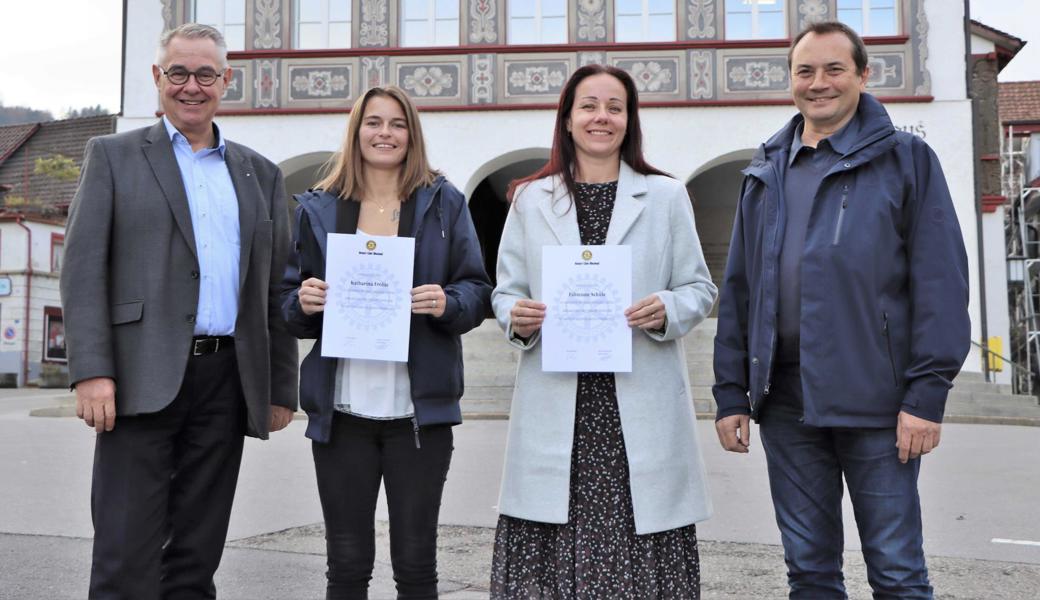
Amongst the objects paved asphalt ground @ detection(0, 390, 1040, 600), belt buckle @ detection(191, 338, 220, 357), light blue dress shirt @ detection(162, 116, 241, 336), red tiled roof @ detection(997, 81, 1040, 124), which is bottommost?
paved asphalt ground @ detection(0, 390, 1040, 600)

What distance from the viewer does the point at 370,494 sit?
3.79 metres

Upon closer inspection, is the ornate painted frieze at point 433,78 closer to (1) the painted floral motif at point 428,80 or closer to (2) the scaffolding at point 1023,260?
(1) the painted floral motif at point 428,80

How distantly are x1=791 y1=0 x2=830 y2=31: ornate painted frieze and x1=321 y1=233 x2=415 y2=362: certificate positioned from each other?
16.6 metres

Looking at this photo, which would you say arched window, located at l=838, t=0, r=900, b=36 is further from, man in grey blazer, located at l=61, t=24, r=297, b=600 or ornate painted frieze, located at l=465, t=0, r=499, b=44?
man in grey blazer, located at l=61, t=24, r=297, b=600

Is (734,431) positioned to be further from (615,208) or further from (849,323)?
(615,208)

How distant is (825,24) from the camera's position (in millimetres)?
3646

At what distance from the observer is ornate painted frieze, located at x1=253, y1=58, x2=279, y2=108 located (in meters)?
19.9

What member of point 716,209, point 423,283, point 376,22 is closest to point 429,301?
point 423,283

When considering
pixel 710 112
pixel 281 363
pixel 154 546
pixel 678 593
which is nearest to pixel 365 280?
pixel 281 363

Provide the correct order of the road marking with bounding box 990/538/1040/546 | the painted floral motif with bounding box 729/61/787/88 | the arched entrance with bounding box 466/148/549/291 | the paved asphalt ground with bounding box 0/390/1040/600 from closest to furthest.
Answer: the paved asphalt ground with bounding box 0/390/1040/600 → the road marking with bounding box 990/538/1040/546 → the painted floral motif with bounding box 729/61/787/88 → the arched entrance with bounding box 466/148/549/291

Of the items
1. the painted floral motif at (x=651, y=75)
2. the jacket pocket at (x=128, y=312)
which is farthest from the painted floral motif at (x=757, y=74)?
the jacket pocket at (x=128, y=312)

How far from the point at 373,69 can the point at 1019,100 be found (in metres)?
25.2

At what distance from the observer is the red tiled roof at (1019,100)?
35.6m

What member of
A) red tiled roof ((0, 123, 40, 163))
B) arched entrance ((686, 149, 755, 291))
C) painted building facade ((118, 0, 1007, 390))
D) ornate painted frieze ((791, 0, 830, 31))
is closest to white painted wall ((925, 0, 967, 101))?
painted building facade ((118, 0, 1007, 390))
